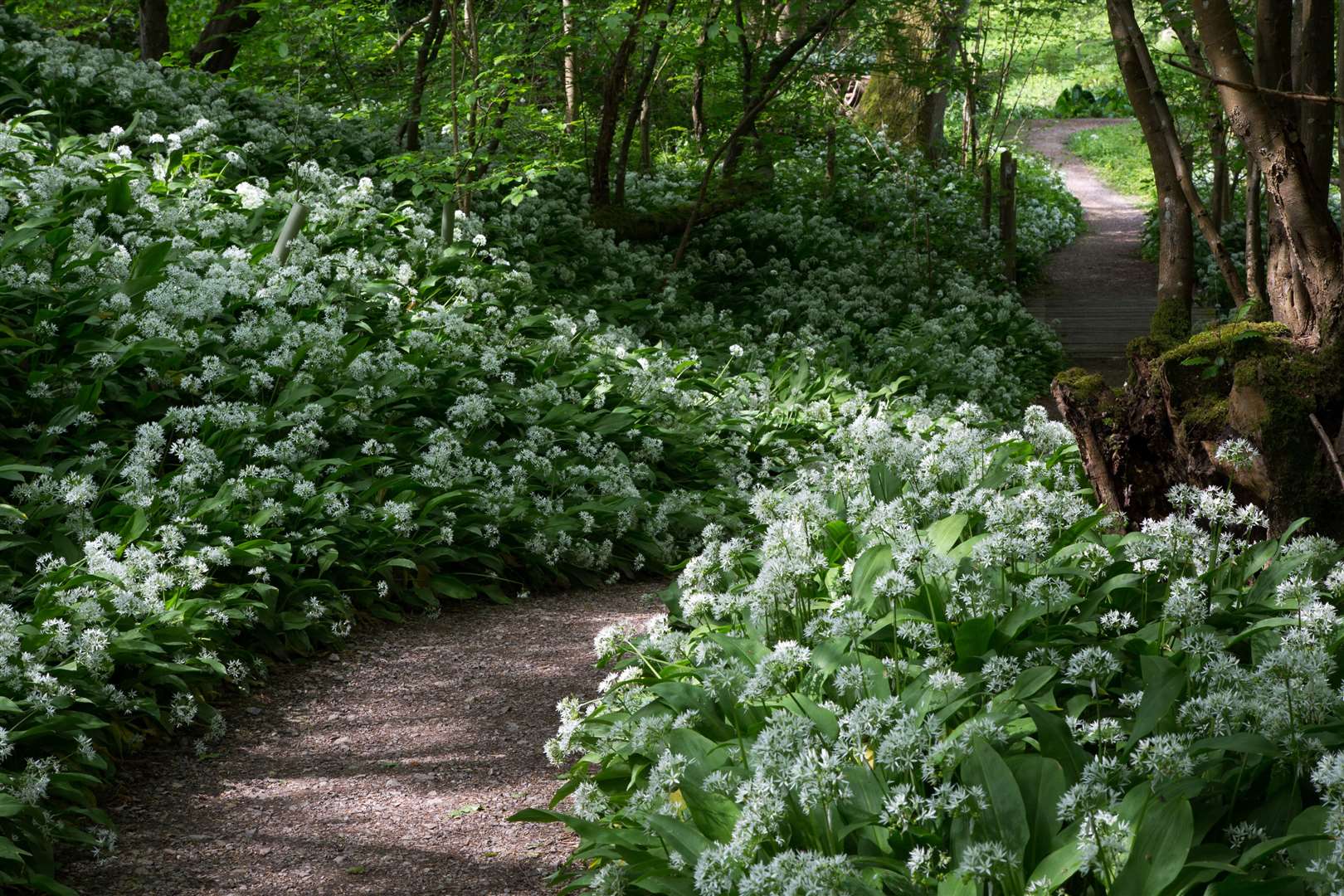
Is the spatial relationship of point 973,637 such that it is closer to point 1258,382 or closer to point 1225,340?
point 1258,382

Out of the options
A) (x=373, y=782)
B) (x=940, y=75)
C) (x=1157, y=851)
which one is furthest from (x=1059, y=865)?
(x=940, y=75)

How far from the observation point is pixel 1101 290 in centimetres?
1533

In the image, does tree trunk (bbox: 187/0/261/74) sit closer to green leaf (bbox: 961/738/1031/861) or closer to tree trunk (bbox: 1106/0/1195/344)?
tree trunk (bbox: 1106/0/1195/344)

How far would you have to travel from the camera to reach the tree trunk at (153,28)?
11.5 meters

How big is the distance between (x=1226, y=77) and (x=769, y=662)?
321 cm

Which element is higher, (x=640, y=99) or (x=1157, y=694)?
(x=640, y=99)

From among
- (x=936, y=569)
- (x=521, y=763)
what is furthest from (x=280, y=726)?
(x=936, y=569)

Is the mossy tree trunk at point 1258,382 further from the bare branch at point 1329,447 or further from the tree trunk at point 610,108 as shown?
the tree trunk at point 610,108

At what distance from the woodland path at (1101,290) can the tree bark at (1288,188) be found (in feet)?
11.1

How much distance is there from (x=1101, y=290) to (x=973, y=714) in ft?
45.1

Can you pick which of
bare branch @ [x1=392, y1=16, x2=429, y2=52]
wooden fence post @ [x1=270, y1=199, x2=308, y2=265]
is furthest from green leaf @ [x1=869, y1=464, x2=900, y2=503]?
bare branch @ [x1=392, y1=16, x2=429, y2=52]

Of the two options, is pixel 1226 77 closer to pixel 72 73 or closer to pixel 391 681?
pixel 391 681

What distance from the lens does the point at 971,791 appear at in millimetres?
2148

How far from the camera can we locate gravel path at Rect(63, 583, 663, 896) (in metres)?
3.12
